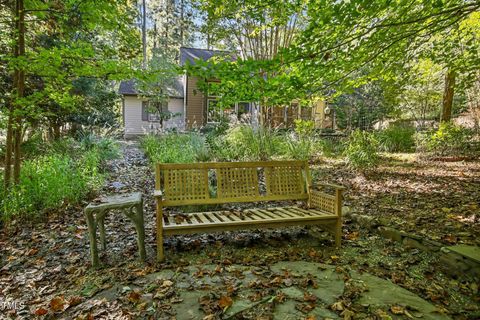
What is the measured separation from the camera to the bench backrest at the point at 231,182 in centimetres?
325

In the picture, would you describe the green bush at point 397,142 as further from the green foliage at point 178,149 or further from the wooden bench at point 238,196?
Answer: the wooden bench at point 238,196

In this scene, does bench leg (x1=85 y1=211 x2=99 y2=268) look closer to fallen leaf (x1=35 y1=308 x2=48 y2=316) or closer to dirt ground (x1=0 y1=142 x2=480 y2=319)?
dirt ground (x1=0 y1=142 x2=480 y2=319)

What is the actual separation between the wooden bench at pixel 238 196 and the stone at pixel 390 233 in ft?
1.81

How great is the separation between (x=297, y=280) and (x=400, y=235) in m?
1.41

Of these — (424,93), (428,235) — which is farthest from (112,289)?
(424,93)

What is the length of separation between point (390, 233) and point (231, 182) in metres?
1.78

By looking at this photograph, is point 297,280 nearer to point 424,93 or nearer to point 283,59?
point 283,59

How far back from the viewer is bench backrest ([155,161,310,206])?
128 inches

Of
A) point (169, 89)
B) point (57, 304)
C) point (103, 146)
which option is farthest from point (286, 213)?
point (169, 89)

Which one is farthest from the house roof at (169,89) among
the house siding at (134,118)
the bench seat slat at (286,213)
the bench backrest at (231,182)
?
the bench seat slat at (286,213)

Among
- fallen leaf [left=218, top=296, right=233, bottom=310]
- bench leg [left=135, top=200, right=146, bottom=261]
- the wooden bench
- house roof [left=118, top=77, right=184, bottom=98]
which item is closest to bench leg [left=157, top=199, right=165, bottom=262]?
the wooden bench

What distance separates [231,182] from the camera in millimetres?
3484

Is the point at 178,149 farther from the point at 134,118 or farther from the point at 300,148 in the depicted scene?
the point at 134,118

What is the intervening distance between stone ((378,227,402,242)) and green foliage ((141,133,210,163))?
3.92m
